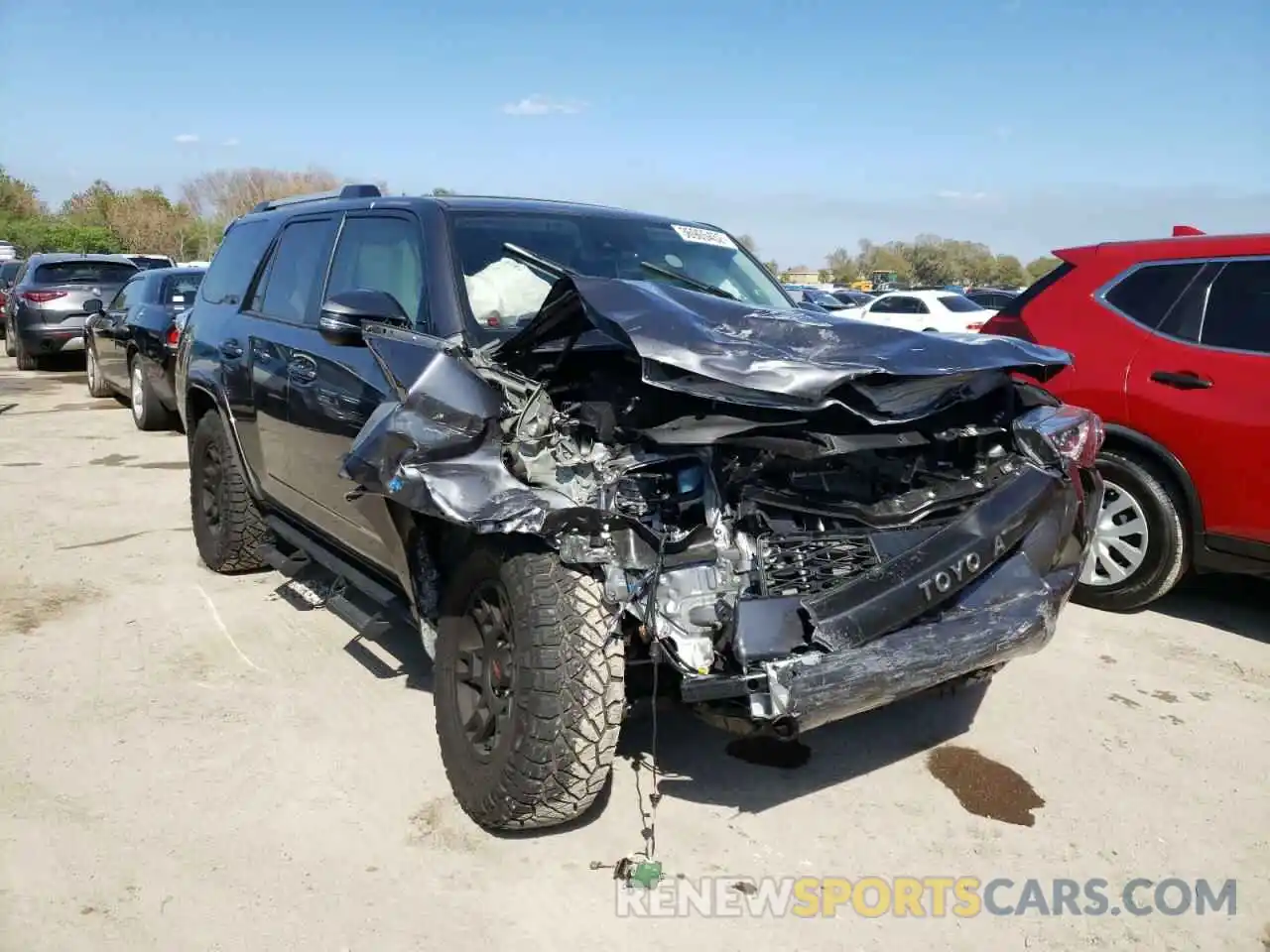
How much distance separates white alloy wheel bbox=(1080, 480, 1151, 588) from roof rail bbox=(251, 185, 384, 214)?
3702 mm

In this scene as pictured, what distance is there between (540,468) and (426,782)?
121 centimetres

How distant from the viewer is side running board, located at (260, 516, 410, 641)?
350cm

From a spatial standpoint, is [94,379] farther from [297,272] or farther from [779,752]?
[779,752]

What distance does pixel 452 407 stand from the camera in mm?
2818

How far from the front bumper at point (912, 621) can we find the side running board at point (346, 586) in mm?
1396

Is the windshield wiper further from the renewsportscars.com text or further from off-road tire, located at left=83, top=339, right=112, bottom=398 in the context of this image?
off-road tire, located at left=83, top=339, right=112, bottom=398

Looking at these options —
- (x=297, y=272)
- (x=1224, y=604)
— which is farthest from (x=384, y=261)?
(x=1224, y=604)

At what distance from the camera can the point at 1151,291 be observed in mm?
4883

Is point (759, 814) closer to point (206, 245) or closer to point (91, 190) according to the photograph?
point (206, 245)

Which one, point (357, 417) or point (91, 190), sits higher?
point (91, 190)

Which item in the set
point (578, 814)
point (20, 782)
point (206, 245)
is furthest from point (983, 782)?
point (206, 245)

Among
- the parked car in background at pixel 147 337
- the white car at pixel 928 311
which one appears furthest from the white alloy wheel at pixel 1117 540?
the white car at pixel 928 311

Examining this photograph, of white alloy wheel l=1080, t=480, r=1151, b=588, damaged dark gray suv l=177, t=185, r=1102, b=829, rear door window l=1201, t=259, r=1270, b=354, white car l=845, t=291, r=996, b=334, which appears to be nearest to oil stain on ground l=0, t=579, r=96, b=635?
damaged dark gray suv l=177, t=185, r=1102, b=829

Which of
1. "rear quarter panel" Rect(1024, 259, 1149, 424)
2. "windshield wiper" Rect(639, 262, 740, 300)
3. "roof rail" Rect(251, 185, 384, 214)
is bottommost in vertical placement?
"rear quarter panel" Rect(1024, 259, 1149, 424)
